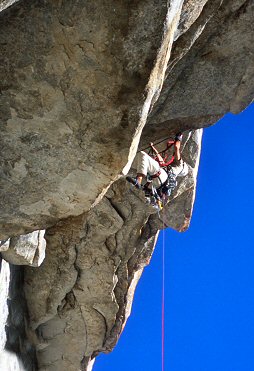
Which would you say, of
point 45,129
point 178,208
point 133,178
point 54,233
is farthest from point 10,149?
point 178,208

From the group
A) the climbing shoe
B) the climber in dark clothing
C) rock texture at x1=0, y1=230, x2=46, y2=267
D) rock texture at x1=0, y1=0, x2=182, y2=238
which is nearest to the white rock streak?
rock texture at x1=0, y1=230, x2=46, y2=267

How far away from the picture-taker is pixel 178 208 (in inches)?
442

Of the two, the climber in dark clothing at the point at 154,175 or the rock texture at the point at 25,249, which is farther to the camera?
the climber in dark clothing at the point at 154,175

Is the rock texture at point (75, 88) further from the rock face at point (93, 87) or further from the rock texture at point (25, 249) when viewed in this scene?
the rock texture at point (25, 249)

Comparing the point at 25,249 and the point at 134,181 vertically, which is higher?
the point at 134,181

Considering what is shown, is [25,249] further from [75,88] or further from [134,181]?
[75,88]

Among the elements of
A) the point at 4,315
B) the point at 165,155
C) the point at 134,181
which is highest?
the point at 165,155

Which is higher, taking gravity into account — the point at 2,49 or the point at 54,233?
the point at 54,233

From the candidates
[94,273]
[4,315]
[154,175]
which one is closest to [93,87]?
[154,175]

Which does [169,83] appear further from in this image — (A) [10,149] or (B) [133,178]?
(A) [10,149]

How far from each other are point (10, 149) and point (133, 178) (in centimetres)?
334

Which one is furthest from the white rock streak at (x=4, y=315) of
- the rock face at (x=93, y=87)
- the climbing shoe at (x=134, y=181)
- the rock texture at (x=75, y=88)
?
the rock texture at (x=75, y=88)

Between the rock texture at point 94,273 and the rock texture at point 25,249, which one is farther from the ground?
the rock texture at point 94,273

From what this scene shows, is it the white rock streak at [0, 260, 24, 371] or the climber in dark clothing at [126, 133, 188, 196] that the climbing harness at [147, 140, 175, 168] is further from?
the white rock streak at [0, 260, 24, 371]
